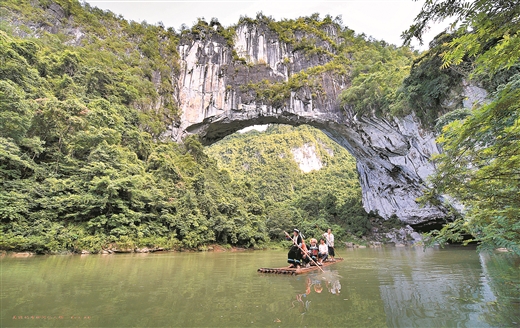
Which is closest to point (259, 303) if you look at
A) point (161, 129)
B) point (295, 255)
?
point (295, 255)

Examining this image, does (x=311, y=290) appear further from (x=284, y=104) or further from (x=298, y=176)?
(x=298, y=176)

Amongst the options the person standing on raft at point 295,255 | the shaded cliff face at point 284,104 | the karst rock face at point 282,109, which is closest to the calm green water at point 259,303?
the person standing on raft at point 295,255

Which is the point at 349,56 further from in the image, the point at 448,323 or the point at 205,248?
the point at 448,323

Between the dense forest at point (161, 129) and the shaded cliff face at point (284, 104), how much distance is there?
72 centimetres

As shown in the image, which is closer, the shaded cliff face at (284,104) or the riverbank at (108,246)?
the riverbank at (108,246)

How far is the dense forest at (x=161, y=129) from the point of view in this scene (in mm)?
2465

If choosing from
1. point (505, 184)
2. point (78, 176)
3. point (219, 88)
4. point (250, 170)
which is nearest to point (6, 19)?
point (219, 88)

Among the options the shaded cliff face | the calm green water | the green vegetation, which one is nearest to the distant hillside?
the shaded cliff face

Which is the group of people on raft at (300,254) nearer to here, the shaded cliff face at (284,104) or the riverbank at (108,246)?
the riverbank at (108,246)

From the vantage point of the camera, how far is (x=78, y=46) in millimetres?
20688

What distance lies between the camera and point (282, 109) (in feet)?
72.0

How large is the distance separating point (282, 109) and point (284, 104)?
1.33 ft

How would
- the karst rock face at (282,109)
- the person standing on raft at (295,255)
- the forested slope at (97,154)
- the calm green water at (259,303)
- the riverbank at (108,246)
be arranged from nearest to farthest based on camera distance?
the calm green water at (259,303) → the person standing on raft at (295,255) → the riverbank at (108,246) → the forested slope at (97,154) → the karst rock face at (282,109)

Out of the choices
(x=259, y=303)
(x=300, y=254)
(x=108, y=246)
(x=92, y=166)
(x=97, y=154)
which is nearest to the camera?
(x=259, y=303)
